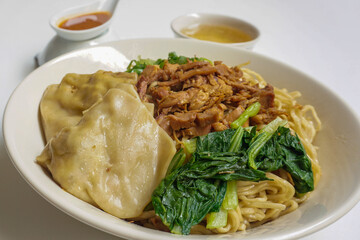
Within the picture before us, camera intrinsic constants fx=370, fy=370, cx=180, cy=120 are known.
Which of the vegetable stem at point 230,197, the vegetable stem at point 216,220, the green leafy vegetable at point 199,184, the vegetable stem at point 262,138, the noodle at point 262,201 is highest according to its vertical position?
the vegetable stem at point 262,138

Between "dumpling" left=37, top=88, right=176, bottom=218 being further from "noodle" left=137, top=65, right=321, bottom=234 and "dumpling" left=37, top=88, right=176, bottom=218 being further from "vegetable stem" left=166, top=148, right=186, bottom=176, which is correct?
"noodle" left=137, top=65, right=321, bottom=234

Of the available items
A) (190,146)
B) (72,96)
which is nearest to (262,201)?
(190,146)

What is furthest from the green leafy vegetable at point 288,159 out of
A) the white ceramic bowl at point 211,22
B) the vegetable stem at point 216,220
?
the white ceramic bowl at point 211,22

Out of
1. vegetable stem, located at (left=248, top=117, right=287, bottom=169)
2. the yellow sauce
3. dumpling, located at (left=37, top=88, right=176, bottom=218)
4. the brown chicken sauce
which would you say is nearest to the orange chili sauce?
the yellow sauce

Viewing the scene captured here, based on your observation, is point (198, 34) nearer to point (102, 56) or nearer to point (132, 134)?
point (102, 56)

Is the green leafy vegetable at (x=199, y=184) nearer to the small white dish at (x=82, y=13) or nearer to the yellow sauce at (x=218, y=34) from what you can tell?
the small white dish at (x=82, y=13)

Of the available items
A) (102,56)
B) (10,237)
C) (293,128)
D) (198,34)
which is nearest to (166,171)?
(10,237)
